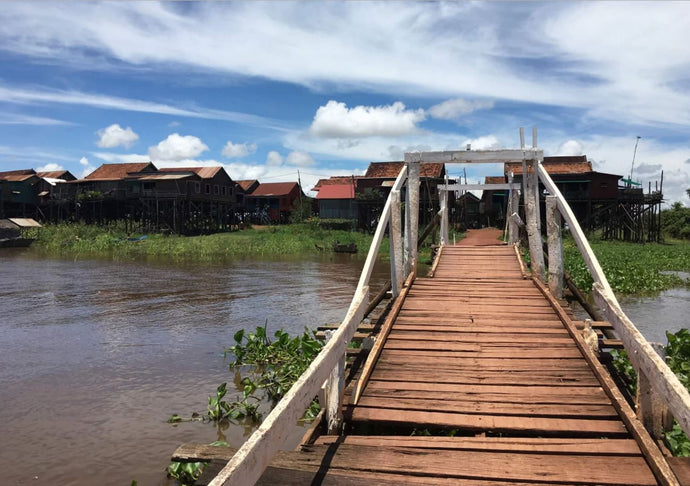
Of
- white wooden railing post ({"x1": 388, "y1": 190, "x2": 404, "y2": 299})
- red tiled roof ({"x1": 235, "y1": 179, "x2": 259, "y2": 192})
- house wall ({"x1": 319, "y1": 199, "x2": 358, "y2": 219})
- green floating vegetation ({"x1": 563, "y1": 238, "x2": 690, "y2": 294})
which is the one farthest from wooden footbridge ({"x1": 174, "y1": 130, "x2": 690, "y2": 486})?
red tiled roof ({"x1": 235, "y1": 179, "x2": 259, "y2": 192})

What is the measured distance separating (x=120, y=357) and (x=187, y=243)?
29.5 meters

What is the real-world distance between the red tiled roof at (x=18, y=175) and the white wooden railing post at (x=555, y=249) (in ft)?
191

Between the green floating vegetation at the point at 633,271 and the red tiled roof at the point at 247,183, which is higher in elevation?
the red tiled roof at the point at 247,183

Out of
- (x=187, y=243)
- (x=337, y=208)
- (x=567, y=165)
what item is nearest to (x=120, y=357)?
(x=187, y=243)

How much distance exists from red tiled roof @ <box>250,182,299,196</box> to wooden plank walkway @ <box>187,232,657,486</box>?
53.9 metres

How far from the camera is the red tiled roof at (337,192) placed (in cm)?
5312

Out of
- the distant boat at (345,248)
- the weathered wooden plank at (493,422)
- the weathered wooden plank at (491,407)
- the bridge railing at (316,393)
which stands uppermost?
the bridge railing at (316,393)

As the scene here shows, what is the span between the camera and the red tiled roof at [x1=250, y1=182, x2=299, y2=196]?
59825 millimetres

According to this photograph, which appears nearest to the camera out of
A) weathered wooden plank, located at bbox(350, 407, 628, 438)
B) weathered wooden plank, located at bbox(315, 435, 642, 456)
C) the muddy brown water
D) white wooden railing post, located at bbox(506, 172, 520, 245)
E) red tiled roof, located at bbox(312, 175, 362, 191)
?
weathered wooden plank, located at bbox(315, 435, 642, 456)

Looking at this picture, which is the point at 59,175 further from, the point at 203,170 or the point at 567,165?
the point at 567,165

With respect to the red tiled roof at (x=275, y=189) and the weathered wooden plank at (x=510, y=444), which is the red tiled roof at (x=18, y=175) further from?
the weathered wooden plank at (x=510, y=444)

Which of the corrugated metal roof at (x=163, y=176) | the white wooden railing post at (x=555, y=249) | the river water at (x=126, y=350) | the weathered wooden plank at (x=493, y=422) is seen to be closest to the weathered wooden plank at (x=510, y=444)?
the weathered wooden plank at (x=493, y=422)

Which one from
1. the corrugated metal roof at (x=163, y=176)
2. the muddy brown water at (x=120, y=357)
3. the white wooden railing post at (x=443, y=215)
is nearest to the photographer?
the muddy brown water at (x=120, y=357)

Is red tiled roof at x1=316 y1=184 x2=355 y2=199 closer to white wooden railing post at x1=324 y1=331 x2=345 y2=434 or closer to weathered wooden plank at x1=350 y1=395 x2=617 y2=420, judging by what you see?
weathered wooden plank at x1=350 y1=395 x2=617 y2=420
